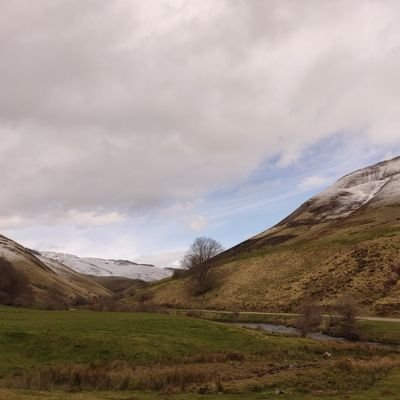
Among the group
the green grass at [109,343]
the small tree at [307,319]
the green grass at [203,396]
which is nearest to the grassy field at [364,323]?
the small tree at [307,319]

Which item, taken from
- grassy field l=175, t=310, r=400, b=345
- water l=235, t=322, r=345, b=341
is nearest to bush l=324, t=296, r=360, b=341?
grassy field l=175, t=310, r=400, b=345

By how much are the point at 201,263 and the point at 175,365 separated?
105504 mm

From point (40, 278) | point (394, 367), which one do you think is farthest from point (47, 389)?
point (40, 278)

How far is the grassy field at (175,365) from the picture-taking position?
24.0 metres

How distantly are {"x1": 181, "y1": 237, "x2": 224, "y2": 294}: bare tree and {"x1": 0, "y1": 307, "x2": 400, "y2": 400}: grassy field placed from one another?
8010 cm

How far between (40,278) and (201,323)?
14800 centimetres

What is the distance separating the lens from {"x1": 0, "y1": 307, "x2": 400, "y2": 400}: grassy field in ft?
78.8

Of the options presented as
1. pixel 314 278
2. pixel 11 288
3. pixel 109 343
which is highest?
pixel 11 288

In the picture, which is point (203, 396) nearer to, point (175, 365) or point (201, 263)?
point (175, 365)

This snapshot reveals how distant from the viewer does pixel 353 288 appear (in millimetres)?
90500

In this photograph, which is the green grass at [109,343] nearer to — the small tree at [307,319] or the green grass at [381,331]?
the small tree at [307,319]

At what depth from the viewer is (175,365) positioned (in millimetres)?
32000

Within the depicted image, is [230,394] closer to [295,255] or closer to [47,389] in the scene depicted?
[47,389]

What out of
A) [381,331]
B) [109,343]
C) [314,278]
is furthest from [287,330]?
[109,343]
